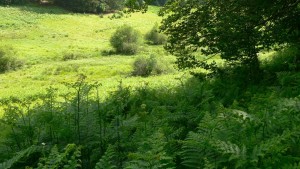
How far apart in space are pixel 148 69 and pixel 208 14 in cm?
3566

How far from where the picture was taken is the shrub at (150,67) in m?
46.8

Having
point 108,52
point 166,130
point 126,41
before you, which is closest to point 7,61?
point 108,52

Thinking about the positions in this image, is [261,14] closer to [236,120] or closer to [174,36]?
[174,36]

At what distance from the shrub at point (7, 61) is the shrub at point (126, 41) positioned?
1713cm

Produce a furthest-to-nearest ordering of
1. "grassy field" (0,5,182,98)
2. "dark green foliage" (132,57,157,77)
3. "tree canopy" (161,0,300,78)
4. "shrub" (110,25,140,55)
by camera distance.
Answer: "shrub" (110,25,140,55) < "dark green foliage" (132,57,157,77) < "grassy field" (0,5,182,98) < "tree canopy" (161,0,300,78)

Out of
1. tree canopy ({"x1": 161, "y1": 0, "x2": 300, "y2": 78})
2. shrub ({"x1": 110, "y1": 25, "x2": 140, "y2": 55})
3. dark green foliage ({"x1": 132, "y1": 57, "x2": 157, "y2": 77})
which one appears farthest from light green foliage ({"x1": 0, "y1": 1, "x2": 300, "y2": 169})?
shrub ({"x1": 110, "y1": 25, "x2": 140, "y2": 55})

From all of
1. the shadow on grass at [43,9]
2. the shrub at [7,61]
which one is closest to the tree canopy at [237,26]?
the shrub at [7,61]

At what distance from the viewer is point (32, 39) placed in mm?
74250

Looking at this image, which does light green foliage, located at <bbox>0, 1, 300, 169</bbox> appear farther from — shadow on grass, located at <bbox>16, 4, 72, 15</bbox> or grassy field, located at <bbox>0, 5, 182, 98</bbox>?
shadow on grass, located at <bbox>16, 4, 72, 15</bbox>

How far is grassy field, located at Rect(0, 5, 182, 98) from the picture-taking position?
45.3 m

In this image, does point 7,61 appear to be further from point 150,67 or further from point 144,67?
point 150,67

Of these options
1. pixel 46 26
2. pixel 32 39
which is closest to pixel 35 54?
pixel 32 39

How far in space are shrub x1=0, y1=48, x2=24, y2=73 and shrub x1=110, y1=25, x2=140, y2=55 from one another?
1713 centimetres

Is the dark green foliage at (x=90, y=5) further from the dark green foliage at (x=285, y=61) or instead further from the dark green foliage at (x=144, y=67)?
the dark green foliage at (x=285, y=61)
